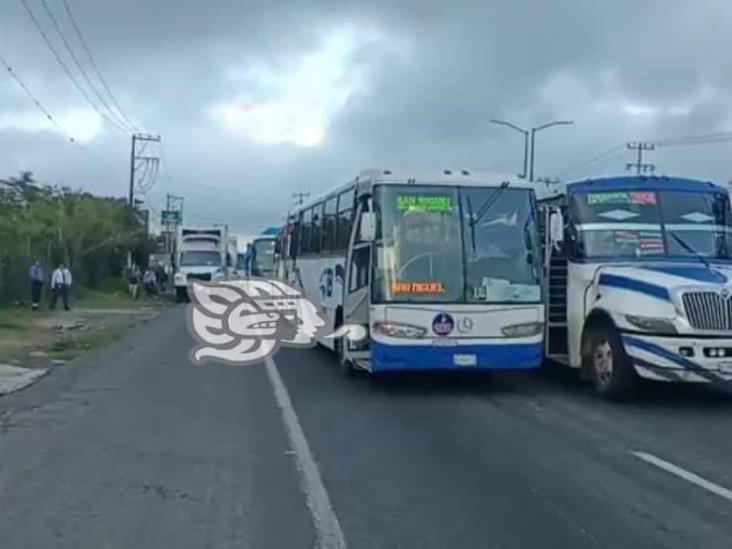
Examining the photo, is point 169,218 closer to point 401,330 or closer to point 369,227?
point 369,227

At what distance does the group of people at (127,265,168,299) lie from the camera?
59562mm

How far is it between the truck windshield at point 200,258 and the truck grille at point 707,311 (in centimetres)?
4268

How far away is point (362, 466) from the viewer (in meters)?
10.2

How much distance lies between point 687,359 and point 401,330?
3.62 meters

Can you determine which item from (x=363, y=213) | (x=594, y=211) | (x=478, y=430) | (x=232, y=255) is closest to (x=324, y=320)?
(x=363, y=213)

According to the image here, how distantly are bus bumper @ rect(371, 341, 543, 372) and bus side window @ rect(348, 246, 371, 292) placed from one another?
1.18m

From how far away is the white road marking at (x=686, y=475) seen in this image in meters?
9.23

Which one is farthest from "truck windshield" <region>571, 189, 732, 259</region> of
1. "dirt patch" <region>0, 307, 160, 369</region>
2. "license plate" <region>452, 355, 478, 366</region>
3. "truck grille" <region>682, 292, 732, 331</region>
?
"dirt patch" <region>0, 307, 160, 369</region>

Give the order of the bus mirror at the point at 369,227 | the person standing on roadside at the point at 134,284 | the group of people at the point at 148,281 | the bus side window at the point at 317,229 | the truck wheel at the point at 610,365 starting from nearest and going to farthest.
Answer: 1. the truck wheel at the point at 610,365
2. the bus mirror at the point at 369,227
3. the bus side window at the point at 317,229
4. the person standing on roadside at the point at 134,284
5. the group of people at the point at 148,281

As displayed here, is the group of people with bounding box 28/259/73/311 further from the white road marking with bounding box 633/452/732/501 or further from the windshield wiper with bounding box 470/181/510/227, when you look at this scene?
the white road marking with bounding box 633/452/732/501

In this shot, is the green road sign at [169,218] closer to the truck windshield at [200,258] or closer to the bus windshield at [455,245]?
the truck windshield at [200,258]

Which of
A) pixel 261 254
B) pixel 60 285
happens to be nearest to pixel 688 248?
pixel 60 285

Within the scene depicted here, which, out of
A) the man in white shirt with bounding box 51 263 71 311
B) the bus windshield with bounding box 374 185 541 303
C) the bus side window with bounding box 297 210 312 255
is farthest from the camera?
the man in white shirt with bounding box 51 263 71 311

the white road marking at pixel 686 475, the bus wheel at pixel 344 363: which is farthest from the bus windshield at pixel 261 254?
the white road marking at pixel 686 475
